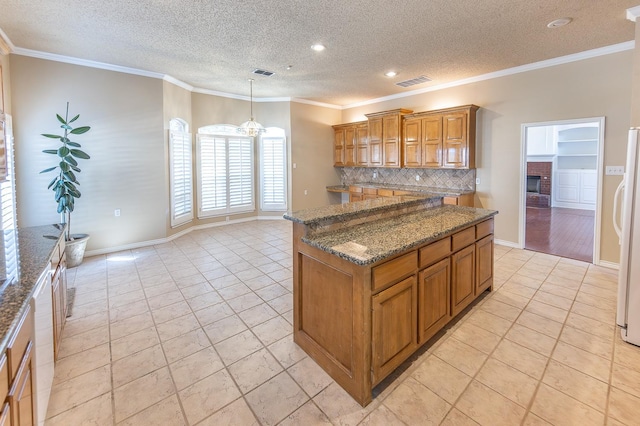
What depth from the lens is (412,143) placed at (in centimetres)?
593

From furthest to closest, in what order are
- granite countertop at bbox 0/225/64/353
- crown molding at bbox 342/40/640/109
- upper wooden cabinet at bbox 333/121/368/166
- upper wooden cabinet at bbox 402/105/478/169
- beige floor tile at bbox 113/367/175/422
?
1. upper wooden cabinet at bbox 333/121/368/166
2. upper wooden cabinet at bbox 402/105/478/169
3. crown molding at bbox 342/40/640/109
4. beige floor tile at bbox 113/367/175/422
5. granite countertop at bbox 0/225/64/353

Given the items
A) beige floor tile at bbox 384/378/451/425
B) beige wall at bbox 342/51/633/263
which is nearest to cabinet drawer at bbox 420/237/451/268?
beige floor tile at bbox 384/378/451/425

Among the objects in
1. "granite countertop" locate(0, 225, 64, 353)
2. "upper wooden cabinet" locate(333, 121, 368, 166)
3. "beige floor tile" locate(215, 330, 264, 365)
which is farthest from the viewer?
"upper wooden cabinet" locate(333, 121, 368, 166)

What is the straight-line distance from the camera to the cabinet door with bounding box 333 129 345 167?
7.66 meters

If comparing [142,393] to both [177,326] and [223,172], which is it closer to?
[177,326]

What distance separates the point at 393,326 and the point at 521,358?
3.59 feet

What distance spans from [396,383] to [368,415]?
1.10 feet

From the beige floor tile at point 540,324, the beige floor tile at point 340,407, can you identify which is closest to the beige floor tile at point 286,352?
the beige floor tile at point 340,407

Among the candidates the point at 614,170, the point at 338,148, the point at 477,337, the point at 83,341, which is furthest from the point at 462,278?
the point at 338,148

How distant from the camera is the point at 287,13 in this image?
3.05m

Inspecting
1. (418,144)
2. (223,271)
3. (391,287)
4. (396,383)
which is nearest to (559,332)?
(396,383)

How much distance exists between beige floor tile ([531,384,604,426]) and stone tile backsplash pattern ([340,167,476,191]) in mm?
4109

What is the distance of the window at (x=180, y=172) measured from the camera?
5473mm

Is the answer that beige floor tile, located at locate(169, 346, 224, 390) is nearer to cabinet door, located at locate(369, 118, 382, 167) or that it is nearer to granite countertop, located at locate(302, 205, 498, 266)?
granite countertop, located at locate(302, 205, 498, 266)
